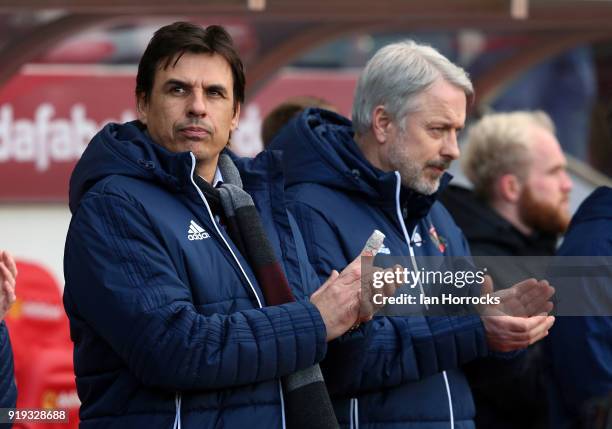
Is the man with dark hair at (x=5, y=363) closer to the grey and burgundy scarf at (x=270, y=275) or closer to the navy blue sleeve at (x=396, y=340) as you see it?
the grey and burgundy scarf at (x=270, y=275)

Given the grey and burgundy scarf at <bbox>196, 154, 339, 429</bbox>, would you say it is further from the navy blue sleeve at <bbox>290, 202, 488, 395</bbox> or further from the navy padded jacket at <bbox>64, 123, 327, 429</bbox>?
the navy blue sleeve at <bbox>290, 202, 488, 395</bbox>

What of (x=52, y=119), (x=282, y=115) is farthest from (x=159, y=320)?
(x=52, y=119)

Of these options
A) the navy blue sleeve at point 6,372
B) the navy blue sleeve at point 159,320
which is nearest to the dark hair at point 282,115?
the navy blue sleeve at point 6,372

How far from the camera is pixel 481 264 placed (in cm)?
359

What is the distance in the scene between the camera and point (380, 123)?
3371 millimetres

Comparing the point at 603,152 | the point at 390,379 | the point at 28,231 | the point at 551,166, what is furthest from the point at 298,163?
the point at 28,231

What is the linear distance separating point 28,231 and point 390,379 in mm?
2337

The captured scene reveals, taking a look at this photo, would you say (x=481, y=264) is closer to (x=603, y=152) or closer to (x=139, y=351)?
(x=603, y=152)

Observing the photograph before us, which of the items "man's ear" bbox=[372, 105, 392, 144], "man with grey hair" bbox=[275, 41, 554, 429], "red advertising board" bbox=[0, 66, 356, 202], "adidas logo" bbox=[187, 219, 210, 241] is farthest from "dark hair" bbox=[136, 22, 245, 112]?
"red advertising board" bbox=[0, 66, 356, 202]

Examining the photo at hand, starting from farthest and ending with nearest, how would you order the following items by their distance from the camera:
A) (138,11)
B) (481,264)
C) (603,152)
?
(138,11) < (603,152) < (481,264)

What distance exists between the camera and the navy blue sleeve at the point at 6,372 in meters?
2.87

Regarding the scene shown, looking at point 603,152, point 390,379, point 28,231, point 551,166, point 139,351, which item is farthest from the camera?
point 28,231

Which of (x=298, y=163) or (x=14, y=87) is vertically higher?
(x=14, y=87)

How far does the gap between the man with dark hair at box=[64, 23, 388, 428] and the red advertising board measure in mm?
2416
